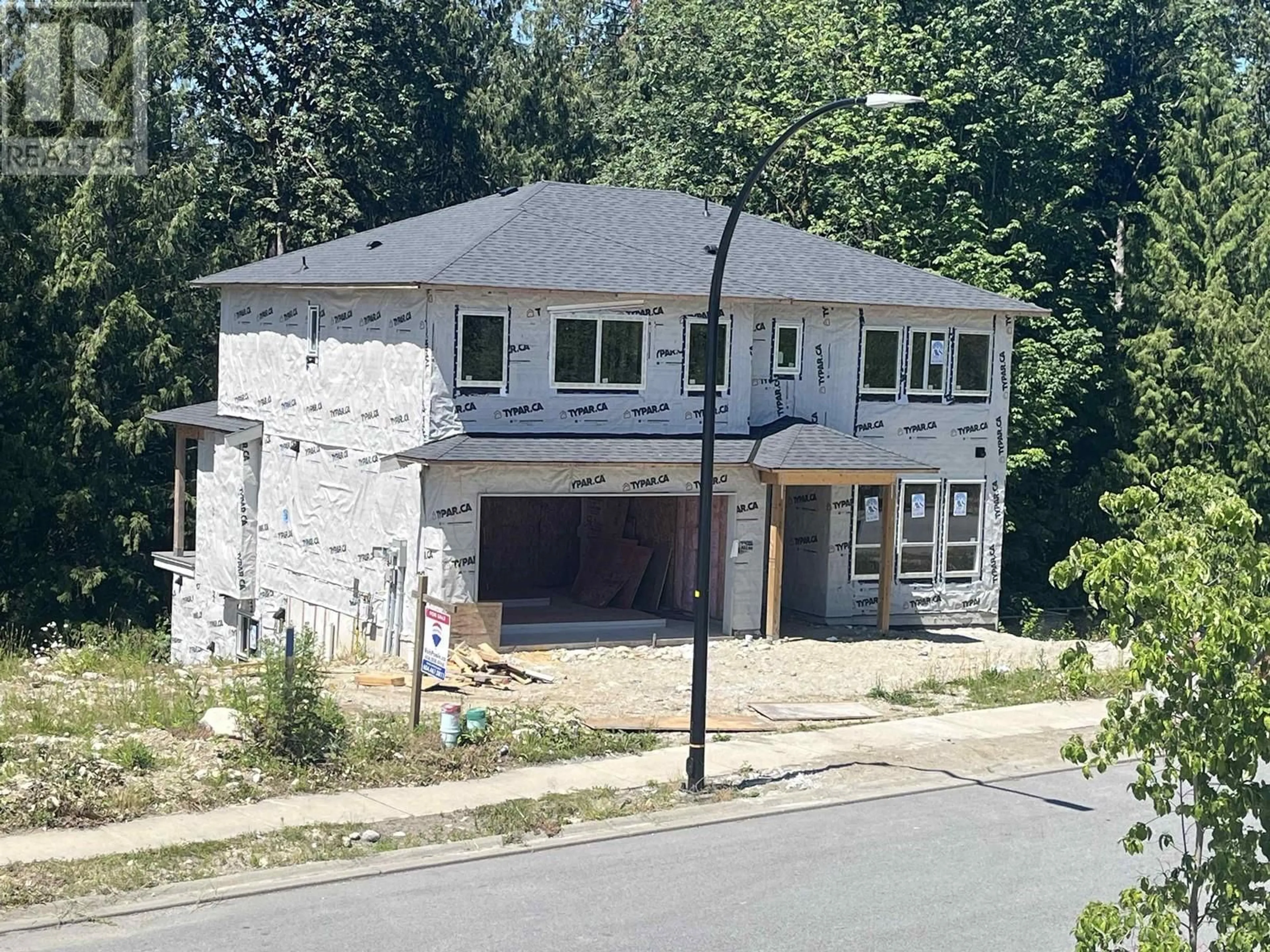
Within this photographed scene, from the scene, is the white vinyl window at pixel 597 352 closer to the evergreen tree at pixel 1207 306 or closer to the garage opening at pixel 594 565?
the garage opening at pixel 594 565

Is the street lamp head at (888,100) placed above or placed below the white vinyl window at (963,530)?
above

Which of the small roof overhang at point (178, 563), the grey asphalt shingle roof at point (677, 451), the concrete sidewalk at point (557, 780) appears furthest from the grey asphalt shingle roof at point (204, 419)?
the concrete sidewalk at point (557, 780)

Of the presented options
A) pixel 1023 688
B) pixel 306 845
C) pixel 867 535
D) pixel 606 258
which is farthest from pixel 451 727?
pixel 867 535

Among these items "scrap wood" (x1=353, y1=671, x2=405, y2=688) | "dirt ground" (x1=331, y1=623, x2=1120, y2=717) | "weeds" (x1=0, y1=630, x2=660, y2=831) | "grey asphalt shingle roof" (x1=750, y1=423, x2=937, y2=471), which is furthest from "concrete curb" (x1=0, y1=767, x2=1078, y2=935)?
"grey asphalt shingle roof" (x1=750, y1=423, x2=937, y2=471)

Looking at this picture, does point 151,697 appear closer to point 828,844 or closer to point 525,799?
point 525,799

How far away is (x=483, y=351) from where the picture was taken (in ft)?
84.5

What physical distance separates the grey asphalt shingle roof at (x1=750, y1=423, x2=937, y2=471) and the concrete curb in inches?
384

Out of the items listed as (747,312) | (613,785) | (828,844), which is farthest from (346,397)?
(828,844)

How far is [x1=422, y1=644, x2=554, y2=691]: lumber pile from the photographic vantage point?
21.8 m

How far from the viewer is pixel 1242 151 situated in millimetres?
42031

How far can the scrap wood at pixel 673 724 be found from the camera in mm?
19109

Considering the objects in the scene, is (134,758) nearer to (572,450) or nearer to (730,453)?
(572,450)

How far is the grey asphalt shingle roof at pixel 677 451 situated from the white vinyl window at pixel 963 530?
2000 millimetres

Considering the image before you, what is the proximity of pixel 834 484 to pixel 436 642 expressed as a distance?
37.8 feet
